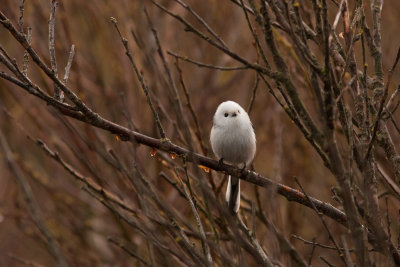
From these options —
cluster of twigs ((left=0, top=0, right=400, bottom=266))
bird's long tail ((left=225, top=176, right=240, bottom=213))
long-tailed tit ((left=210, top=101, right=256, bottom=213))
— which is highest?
long-tailed tit ((left=210, top=101, right=256, bottom=213))

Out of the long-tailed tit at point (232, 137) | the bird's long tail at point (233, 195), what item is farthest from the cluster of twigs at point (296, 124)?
the long-tailed tit at point (232, 137)

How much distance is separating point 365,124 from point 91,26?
3718 millimetres

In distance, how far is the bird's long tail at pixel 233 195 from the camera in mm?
3411

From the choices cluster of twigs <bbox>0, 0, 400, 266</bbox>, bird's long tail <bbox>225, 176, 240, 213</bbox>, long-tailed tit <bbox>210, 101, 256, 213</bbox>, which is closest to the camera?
cluster of twigs <bbox>0, 0, 400, 266</bbox>

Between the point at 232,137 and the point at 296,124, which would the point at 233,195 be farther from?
the point at 296,124

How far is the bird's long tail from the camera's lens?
3411 millimetres

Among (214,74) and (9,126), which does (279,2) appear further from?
(9,126)

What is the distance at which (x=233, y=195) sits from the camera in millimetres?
3619

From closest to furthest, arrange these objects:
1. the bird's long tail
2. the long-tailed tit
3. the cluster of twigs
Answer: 1. the cluster of twigs
2. the bird's long tail
3. the long-tailed tit

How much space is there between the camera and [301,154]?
215 inches

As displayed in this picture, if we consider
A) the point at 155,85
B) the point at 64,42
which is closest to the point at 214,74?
the point at 155,85

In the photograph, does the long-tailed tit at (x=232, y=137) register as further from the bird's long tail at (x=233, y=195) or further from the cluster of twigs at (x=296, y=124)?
the cluster of twigs at (x=296, y=124)

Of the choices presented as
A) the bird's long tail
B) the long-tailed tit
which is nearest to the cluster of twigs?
the bird's long tail

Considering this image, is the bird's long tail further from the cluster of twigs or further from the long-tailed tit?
the cluster of twigs
